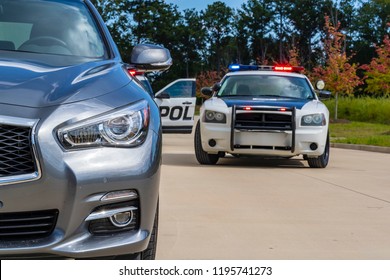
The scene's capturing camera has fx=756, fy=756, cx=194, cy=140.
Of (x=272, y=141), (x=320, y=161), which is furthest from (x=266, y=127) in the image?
(x=320, y=161)

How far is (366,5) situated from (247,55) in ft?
47.9

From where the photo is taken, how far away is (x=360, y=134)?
24172 millimetres

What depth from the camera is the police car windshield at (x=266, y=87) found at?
38.6 feet

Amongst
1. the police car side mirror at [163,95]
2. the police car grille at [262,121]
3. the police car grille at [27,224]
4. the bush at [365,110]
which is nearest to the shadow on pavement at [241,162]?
the police car grille at [262,121]

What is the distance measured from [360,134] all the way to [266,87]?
13.0 m

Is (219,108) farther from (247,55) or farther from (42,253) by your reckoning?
(247,55)

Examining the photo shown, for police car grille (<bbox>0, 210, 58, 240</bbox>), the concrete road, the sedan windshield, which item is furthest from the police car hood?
police car grille (<bbox>0, 210, 58, 240</bbox>)

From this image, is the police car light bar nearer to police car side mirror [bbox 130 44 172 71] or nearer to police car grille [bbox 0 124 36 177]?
police car side mirror [bbox 130 44 172 71]

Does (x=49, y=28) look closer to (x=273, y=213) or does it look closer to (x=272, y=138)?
(x=273, y=213)

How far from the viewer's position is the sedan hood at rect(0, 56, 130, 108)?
341cm

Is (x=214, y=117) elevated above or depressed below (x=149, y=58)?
below

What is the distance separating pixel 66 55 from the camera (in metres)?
4.38

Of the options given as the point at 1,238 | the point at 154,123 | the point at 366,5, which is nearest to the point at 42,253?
the point at 1,238

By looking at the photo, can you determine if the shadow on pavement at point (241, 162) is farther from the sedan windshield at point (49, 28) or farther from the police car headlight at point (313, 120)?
the sedan windshield at point (49, 28)
